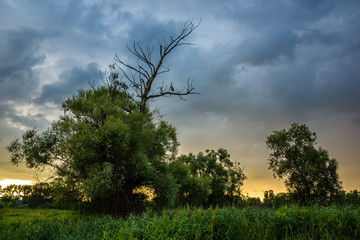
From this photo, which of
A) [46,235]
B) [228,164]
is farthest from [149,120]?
[228,164]

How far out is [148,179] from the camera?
22094mm

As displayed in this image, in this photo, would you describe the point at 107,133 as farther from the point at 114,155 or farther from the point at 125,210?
the point at 125,210

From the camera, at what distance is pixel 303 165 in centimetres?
3284

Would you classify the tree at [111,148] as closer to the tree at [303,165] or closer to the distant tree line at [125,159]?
the distant tree line at [125,159]

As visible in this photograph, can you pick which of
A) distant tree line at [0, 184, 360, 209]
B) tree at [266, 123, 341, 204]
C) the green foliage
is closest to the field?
distant tree line at [0, 184, 360, 209]

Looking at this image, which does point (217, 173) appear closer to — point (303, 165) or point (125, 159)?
point (303, 165)

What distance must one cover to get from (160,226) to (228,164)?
4138 cm

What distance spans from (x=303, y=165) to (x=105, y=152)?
25629 millimetres

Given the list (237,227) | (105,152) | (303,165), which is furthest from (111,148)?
(303,165)

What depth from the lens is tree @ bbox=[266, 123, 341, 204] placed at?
31.8 metres

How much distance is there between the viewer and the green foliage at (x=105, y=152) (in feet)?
60.5

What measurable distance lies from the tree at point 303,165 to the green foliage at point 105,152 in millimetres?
16666

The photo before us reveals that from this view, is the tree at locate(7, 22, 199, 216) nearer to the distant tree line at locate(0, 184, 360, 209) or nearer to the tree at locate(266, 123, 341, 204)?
the distant tree line at locate(0, 184, 360, 209)

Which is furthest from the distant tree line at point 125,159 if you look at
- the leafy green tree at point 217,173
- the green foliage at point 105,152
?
the leafy green tree at point 217,173
